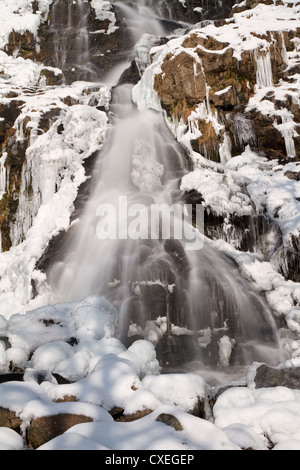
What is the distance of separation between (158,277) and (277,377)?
12.8ft

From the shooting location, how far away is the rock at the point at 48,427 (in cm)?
241

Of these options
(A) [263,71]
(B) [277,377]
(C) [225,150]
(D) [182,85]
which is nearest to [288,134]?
(C) [225,150]

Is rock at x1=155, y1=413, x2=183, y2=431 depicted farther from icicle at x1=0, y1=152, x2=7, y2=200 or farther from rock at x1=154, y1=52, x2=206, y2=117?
icicle at x1=0, y1=152, x2=7, y2=200

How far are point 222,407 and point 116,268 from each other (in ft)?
15.9

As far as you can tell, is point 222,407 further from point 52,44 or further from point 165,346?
point 52,44

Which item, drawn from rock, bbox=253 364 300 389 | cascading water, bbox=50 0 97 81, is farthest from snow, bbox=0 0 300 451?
cascading water, bbox=50 0 97 81

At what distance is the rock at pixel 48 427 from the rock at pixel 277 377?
212 cm

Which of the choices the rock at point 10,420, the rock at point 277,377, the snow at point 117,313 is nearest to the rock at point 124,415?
the snow at point 117,313

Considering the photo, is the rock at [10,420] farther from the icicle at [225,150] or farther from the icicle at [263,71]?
the icicle at [263,71]

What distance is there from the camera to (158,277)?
24.3ft

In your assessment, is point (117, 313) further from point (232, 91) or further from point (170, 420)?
point (232, 91)

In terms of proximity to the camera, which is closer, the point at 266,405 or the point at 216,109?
the point at 266,405

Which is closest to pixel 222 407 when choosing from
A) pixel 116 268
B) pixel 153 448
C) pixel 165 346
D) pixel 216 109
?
pixel 153 448

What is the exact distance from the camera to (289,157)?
1070 centimetres
